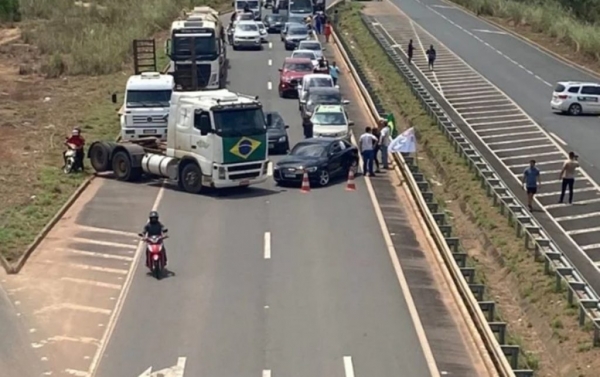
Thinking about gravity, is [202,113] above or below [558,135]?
above

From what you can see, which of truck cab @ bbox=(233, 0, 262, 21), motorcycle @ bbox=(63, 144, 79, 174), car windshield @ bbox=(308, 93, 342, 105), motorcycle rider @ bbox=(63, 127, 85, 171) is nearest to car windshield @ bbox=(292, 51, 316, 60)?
car windshield @ bbox=(308, 93, 342, 105)

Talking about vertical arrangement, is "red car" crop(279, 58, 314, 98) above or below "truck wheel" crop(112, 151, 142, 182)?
below

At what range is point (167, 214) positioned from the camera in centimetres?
3197

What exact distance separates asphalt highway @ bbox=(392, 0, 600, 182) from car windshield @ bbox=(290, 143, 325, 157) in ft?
28.0

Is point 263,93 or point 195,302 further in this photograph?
point 263,93


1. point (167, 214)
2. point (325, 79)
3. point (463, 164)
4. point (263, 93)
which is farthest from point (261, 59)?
point (167, 214)

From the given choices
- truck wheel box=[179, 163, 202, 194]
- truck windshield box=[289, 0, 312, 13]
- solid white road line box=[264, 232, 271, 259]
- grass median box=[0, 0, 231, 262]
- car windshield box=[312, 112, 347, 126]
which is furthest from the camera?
truck windshield box=[289, 0, 312, 13]

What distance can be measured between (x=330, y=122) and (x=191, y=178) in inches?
355

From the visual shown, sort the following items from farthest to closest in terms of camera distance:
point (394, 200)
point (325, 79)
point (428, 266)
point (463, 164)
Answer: point (325, 79) → point (463, 164) → point (394, 200) → point (428, 266)

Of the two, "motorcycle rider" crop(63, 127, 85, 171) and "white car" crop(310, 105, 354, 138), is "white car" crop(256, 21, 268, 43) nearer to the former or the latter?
"white car" crop(310, 105, 354, 138)

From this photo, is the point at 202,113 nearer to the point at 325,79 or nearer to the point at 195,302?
the point at 195,302

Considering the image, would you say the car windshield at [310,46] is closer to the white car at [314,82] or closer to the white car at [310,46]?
the white car at [310,46]

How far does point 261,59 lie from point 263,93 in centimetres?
1235

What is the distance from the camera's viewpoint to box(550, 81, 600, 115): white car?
50031 mm
